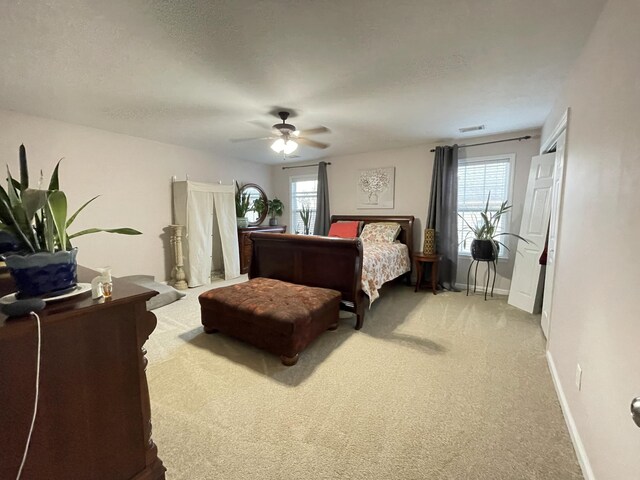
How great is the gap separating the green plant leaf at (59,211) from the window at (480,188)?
15.2 feet

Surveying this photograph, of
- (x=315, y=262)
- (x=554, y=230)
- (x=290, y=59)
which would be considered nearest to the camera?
(x=290, y=59)

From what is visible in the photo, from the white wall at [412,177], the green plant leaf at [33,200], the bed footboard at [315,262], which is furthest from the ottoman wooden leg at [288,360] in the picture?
the white wall at [412,177]

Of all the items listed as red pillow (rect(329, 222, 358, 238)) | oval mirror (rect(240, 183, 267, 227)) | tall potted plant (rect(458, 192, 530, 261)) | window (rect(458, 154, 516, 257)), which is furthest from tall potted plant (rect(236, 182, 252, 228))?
tall potted plant (rect(458, 192, 530, 261))

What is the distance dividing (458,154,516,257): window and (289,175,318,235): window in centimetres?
282

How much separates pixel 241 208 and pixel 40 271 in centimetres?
465

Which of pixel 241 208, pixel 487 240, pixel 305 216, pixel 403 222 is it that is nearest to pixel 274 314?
pixel 487 240

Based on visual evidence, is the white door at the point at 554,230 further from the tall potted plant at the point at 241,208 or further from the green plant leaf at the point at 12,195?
the tall potted plant at the point at 241,208

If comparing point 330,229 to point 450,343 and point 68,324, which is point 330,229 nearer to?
point 450,343

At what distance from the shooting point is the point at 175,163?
454 cm

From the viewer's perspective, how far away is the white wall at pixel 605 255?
1.05 meters

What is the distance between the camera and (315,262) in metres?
3.13

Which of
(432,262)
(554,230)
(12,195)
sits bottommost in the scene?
(432,262)

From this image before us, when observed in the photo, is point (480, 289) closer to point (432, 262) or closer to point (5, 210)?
point (432, 262)

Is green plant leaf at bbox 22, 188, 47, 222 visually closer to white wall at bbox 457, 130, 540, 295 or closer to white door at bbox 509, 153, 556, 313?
white door at bbox 509, 153, 556, 313
